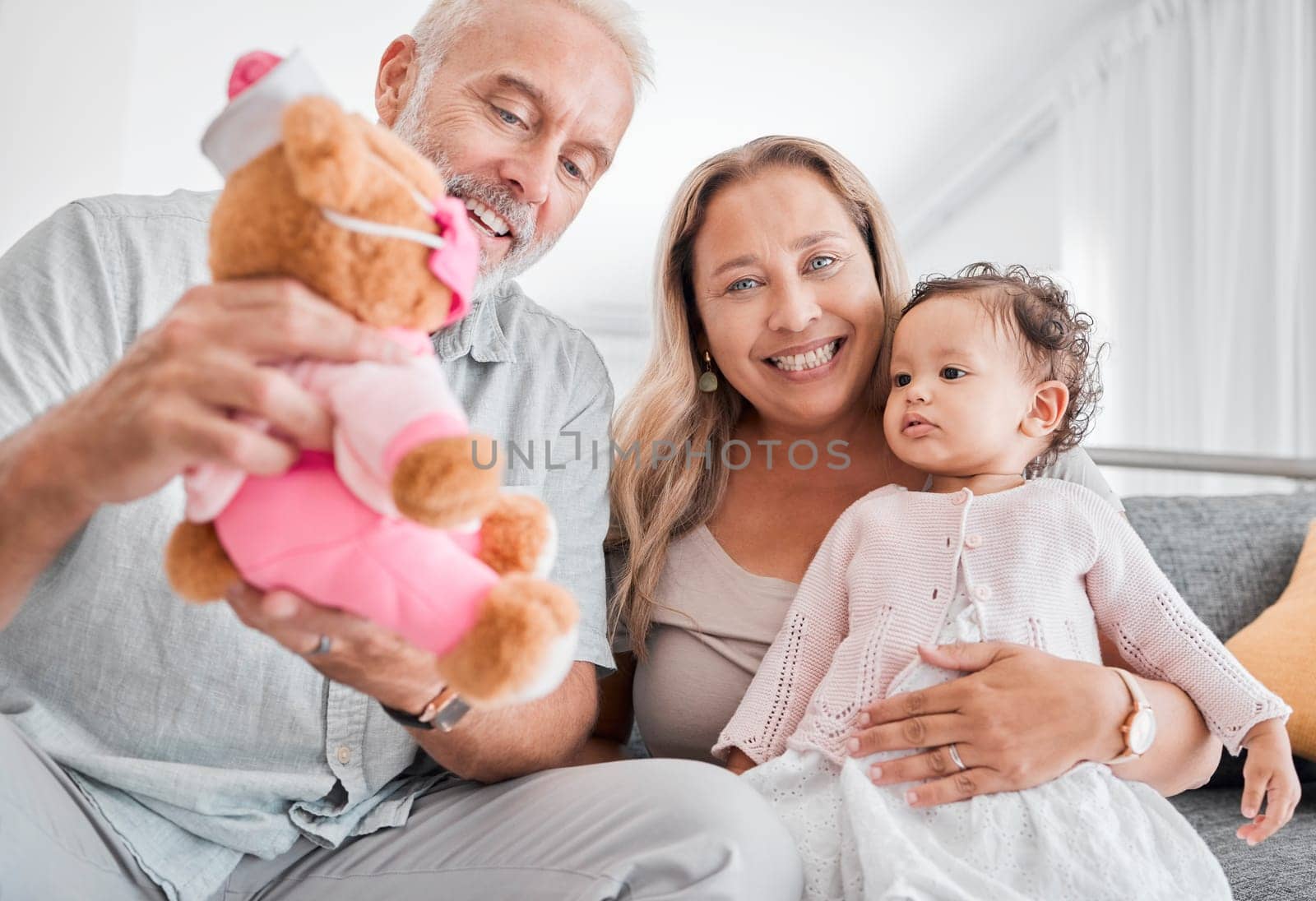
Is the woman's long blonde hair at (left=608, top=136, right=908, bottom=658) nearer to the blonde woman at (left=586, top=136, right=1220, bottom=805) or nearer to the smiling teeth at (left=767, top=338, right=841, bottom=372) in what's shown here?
the blonde woman at (left=586, top=136, right=1220, bottom=805)

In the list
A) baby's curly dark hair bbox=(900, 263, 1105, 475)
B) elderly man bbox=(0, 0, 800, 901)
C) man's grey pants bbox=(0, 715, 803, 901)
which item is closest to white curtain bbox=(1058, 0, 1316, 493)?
baby's curly dark hair bbox=(900, 263, 1105, 475)

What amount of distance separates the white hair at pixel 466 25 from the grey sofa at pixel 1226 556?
3.79ft

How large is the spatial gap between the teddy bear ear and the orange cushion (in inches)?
62.9

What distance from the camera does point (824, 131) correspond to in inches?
213

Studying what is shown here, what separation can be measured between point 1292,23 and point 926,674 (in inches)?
128

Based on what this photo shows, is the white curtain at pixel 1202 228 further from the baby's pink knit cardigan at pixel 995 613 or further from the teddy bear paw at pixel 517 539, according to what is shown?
the teddy bear paw at pixel 517 539

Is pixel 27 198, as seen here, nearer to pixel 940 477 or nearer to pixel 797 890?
pixel 940 477

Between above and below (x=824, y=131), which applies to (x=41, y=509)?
below

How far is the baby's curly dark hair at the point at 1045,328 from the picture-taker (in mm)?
1389

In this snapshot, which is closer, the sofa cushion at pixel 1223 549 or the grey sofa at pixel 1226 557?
the grey sofa at pixel 1226 557

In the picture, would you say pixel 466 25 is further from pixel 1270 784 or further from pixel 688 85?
pixel 688 85

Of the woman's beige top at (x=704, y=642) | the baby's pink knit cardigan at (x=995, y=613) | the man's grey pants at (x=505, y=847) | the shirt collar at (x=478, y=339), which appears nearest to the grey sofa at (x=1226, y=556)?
the woman's beige top at (x=704, y=642)

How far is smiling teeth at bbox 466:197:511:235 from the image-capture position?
1437mm

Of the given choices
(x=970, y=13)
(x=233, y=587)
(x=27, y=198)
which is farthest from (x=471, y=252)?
→ (x=970, y=13)
